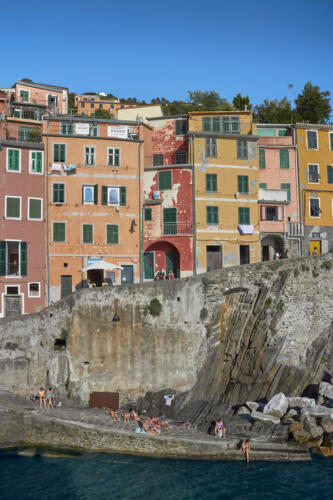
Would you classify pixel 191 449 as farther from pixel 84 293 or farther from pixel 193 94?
pixel 193 94

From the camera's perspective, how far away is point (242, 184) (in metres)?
43.3

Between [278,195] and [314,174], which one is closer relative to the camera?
[278,195]

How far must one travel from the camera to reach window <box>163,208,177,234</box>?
41.7m

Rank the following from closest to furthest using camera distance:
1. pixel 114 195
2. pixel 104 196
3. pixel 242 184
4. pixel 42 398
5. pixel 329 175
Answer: pixel 42 398 → pixel 104 196 → pixel 114 195 → pixel 242 184 → pixel 329 175

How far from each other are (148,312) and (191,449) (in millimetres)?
9393

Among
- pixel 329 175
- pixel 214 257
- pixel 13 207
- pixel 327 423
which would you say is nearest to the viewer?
pixel 327 423

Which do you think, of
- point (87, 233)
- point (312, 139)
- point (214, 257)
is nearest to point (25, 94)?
point (87, 233)

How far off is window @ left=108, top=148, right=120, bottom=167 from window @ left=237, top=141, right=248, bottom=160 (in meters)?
10.8

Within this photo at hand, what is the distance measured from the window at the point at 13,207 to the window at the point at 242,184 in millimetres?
18557

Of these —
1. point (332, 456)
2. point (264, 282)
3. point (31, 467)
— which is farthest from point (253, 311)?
point (31, 467)

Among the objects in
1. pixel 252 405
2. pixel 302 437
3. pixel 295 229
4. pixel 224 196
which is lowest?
pixel 302 437

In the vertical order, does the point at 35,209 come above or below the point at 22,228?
above

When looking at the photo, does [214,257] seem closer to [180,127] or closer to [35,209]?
[180,127]

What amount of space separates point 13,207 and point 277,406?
23709 mm
